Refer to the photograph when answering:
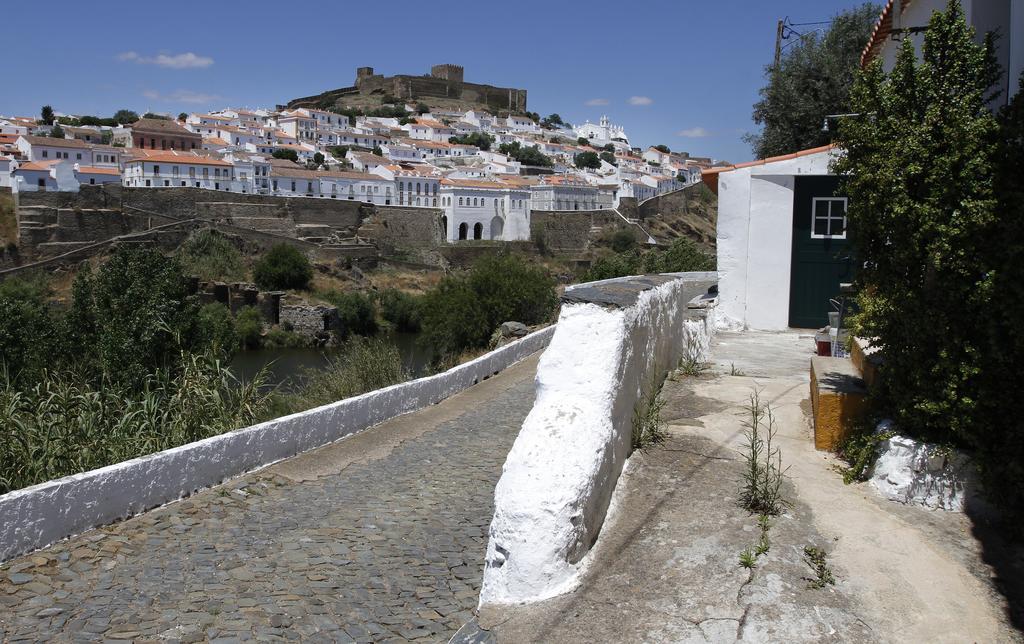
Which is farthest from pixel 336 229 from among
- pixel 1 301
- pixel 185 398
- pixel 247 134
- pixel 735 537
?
pixel 735 537

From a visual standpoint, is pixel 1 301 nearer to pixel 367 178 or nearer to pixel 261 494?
pixel 261 494

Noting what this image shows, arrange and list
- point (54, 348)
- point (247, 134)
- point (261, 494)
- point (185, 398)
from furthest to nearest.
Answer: point (247, 134) → point (54, 348) → point (185, 398) → point (261, 494)

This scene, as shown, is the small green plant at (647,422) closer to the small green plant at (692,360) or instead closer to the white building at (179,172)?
the small green plant at (692,360)

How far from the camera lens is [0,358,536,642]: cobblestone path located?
152 inches

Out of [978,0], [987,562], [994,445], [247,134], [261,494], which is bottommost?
[261,494]

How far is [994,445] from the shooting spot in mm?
3404

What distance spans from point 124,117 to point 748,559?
337 feet

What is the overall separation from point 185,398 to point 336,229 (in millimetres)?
48846

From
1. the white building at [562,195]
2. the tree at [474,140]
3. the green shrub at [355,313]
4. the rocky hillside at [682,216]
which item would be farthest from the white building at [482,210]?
the tree at [474,140]

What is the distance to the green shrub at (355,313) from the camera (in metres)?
41.0

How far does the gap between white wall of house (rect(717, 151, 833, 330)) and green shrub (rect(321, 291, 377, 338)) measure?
32.7 metres

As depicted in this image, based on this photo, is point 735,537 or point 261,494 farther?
point 261,494

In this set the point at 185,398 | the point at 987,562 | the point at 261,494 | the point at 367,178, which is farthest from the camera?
the point at 367,178

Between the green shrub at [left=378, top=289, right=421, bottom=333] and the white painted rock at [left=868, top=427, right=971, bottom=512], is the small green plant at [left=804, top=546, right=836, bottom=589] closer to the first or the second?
the white painted rock at [left=868, top=427, right=971, bottom=512]
